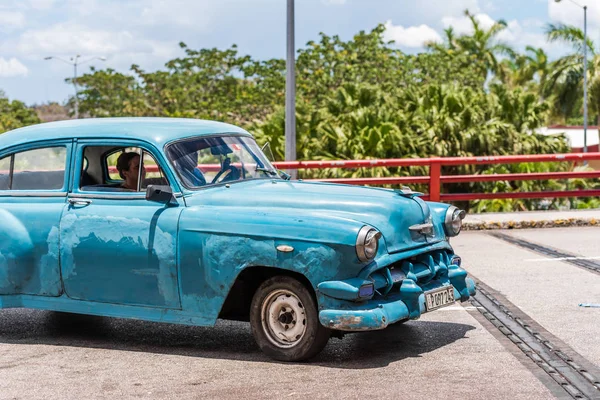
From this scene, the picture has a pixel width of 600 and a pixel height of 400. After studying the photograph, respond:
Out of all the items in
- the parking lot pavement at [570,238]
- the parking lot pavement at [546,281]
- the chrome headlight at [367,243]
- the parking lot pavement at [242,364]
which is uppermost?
the chrome headlight at [367,243]

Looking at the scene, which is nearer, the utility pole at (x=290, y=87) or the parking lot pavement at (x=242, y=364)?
the parking lot pavement at (x=242, y=364)

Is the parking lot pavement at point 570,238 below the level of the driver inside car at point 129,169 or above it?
below

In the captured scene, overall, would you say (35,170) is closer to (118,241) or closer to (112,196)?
(112,196)

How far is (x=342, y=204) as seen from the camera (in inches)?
272

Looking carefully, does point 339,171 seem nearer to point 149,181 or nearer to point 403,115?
point 403,115

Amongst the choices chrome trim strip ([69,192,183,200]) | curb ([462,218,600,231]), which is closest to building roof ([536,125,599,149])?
curb ([462,218,600,231])

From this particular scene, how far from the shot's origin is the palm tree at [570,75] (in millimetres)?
73625

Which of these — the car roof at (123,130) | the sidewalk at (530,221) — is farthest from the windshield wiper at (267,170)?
the sidewalk at (530,221)

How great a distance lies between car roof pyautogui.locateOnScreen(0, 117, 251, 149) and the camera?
7535 millimetres

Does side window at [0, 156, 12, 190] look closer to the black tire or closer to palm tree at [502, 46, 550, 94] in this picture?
the black tire

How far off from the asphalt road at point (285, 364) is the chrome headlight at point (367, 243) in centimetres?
76

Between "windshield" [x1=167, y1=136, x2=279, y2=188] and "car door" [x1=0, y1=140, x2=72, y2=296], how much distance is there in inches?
39.3

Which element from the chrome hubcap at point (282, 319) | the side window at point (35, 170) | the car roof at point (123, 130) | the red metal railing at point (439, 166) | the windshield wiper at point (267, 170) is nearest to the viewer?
the chrome hubcap at point (282, 319)

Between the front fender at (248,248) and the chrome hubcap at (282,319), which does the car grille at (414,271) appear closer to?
the front fender at (248,248)
